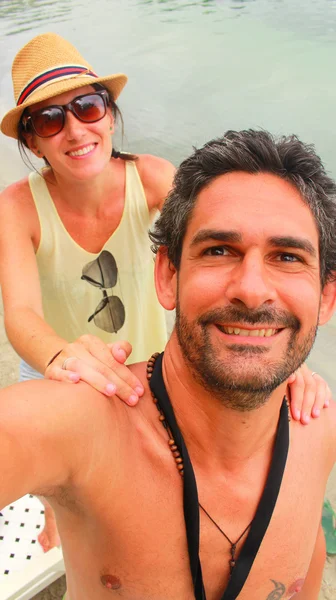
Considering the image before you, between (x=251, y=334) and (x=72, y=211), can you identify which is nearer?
(x=251, y=334)

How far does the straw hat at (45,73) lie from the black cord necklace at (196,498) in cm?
109

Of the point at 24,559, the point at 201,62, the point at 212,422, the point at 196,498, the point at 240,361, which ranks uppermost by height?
the point at 201,62

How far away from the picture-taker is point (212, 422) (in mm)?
1413

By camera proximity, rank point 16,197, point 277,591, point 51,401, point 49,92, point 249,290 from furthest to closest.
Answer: point 16,197 → point 49,92 → point 277,591 → point 249,290 → point 51,401

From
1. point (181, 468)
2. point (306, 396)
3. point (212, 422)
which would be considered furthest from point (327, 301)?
point (181, 468)

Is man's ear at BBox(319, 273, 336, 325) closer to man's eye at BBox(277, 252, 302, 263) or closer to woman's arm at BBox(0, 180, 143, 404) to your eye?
man's eye at BBox(277, 252, 302, 263)

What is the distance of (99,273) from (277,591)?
50.6 inches

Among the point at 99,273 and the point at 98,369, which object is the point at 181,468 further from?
the point at 99,273

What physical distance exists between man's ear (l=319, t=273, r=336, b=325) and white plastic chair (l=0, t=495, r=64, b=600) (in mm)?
1595

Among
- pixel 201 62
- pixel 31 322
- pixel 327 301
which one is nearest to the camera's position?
pixel 327 301

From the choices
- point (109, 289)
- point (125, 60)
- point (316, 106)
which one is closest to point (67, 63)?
point (109, 289)

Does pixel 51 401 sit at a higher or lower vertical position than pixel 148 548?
higher

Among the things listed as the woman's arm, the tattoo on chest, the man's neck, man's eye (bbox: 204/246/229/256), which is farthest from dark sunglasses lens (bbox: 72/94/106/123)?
the tattoo on chest

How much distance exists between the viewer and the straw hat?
1.88 metres
